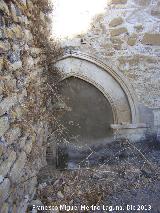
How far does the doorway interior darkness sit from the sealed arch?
98 mm

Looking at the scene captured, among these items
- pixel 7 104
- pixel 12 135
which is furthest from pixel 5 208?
pixel 7 104

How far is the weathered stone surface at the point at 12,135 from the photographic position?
220cm

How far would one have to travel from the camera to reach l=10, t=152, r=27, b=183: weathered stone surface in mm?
2256

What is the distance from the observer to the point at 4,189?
6.68 feet

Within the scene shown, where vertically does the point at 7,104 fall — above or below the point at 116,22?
below

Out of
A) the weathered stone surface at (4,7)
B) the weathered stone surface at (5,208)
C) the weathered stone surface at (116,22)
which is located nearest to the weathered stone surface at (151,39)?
the weathered stone surface at (116,22)

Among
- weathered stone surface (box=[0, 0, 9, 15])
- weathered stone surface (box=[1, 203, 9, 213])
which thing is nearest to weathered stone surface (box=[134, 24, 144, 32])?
weathered stone surface (box=[0, 0, 9, 15])

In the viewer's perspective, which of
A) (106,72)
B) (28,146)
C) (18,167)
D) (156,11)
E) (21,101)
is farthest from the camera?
(106,72)

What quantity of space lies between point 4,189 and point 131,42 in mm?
2546

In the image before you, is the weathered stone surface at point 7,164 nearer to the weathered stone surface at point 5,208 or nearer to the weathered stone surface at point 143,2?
the weathered stone surface at point 5,208

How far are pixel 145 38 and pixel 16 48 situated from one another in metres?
1.90

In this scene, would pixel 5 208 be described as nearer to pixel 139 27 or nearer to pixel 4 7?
pixel 4 7

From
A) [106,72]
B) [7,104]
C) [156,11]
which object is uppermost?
[156,11]

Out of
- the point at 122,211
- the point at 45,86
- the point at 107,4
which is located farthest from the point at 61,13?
the point at 122,211
